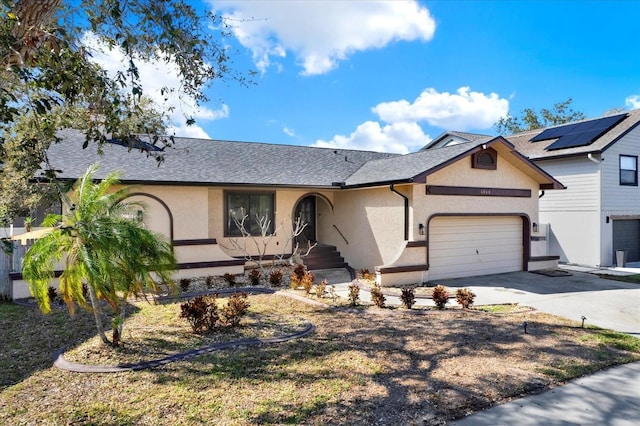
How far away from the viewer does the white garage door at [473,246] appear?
1298 centimetres

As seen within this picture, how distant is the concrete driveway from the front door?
6.08 m

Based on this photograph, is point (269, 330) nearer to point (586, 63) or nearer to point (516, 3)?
point (516, 3)

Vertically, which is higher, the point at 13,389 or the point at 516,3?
the point at 516,3

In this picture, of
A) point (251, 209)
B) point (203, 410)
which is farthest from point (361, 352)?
point (251, 209)

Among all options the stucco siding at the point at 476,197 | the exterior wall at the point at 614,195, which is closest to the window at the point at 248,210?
the stucco siding at the point at 476,197

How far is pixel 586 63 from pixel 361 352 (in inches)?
836

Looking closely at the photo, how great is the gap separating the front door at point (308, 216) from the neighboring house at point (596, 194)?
10251mm

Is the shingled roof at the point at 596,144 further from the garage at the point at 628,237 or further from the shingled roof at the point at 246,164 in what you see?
the shingled roof at the point at 246,164

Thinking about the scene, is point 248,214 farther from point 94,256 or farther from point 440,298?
point 94,256

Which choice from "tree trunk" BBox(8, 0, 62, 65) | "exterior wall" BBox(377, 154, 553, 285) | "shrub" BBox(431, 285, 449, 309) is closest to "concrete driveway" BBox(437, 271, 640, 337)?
"shrub" BBox(431, 285, 449, 309)

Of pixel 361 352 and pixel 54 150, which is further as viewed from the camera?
pixel 54 150

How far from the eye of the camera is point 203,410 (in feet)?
13.8

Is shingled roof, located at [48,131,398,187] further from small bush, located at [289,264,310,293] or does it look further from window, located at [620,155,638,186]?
window, located at [620,155,638,186]

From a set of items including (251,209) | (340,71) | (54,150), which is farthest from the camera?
(340,71)
